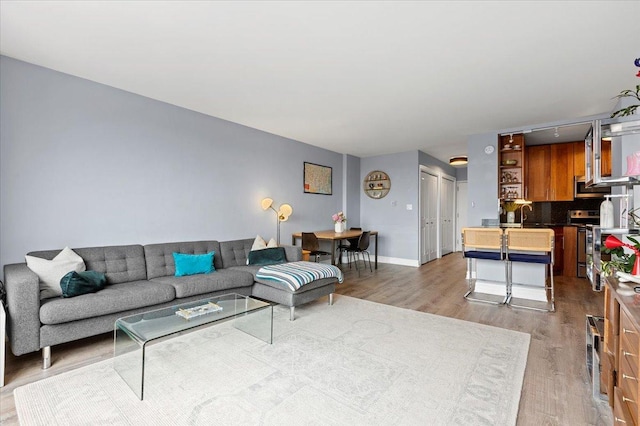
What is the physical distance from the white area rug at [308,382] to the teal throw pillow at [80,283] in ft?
2.08

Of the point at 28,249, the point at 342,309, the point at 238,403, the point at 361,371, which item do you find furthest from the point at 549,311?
the point at 28,249

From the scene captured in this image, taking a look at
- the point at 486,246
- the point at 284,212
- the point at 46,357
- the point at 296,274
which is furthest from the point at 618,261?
the point at 284,212

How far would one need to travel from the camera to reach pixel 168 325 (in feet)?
7.20

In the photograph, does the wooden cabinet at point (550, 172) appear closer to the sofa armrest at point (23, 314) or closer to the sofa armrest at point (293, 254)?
the sofa armrest at point (293, 254)

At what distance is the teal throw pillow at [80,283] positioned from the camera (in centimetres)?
248

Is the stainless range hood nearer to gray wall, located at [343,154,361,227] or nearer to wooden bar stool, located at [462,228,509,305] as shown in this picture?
wooden bar stool, located at [462,228,509,305]

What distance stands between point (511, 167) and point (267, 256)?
406 cm

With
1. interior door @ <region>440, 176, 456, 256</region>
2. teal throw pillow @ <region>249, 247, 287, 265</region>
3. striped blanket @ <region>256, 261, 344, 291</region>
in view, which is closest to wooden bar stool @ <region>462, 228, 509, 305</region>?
striped blanket @ <region>256, 261, 344, 291</region>

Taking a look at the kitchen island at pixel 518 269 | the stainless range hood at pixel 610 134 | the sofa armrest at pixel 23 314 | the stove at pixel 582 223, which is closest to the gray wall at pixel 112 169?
the sofa armrest at pixel 23 314

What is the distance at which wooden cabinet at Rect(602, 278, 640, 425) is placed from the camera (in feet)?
3.72

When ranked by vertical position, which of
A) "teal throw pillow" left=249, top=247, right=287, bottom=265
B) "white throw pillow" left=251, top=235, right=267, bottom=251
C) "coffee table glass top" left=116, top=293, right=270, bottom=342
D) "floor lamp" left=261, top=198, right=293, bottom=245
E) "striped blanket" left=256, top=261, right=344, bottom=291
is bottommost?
"coffee table glass top" left=116, top=293, right=270, bottom=342

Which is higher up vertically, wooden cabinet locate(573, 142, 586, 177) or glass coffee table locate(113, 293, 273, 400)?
wooden cabinet locate(573, 142, 586, 177)

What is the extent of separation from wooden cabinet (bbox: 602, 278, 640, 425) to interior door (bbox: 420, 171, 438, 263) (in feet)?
16.6

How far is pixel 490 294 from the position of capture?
4.40 meters
